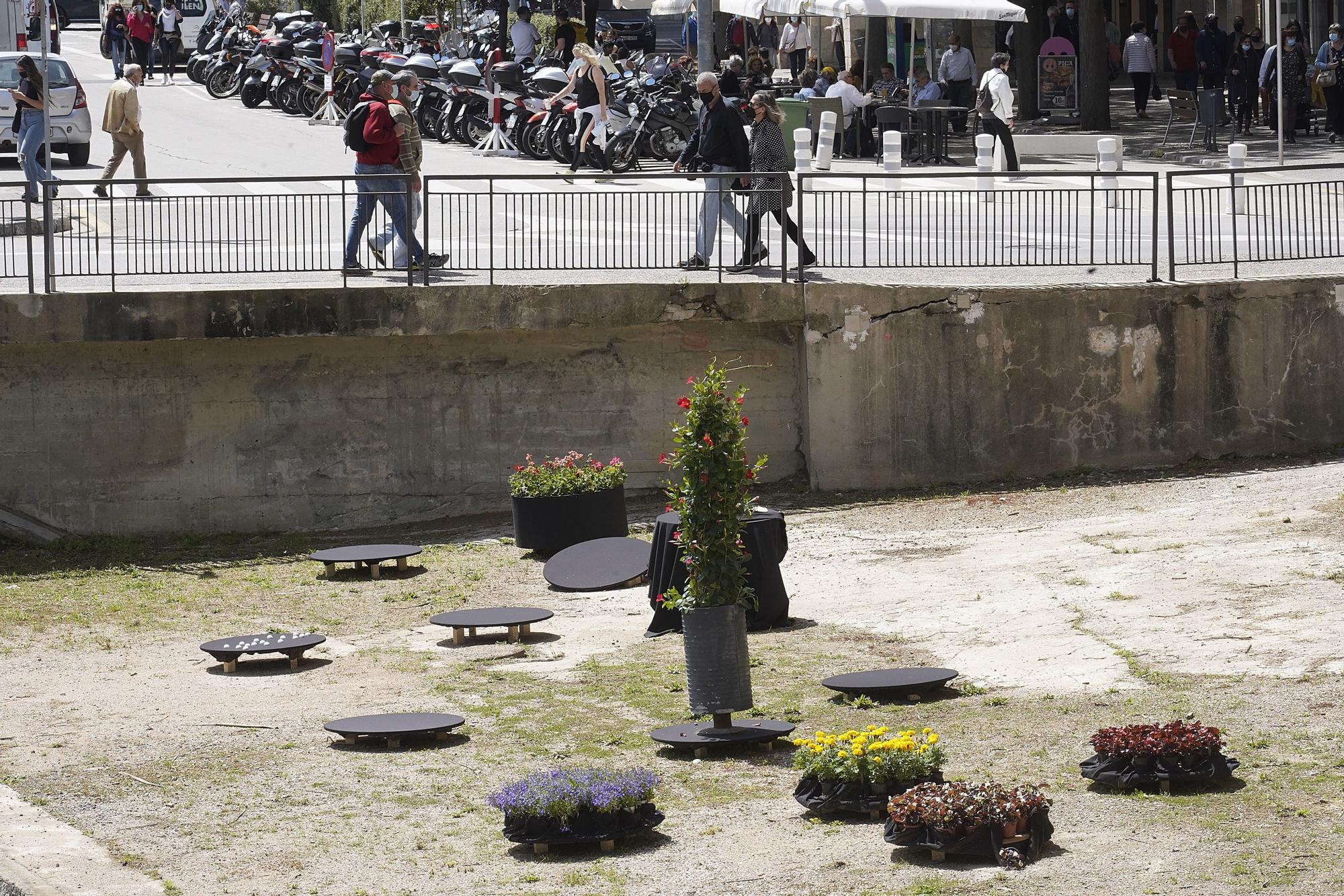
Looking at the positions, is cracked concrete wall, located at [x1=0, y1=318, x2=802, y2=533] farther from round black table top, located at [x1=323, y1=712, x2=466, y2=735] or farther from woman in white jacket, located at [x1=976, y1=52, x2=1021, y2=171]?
woman in white jacket, located at [x1=976, y1=52, x2=1021, y2=171]

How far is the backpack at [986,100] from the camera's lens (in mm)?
25125

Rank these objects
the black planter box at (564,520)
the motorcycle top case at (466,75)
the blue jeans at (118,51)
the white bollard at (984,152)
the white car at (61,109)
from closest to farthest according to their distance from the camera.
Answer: the black planter box at (564,520)
the white bollard at (984,152)
the white car at (61,109)
the motorcycle top case at (466,75)
the blue jeans at (118,51)

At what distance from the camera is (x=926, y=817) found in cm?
783

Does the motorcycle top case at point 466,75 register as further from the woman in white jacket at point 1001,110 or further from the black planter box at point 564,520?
the black planter box at point 564,520

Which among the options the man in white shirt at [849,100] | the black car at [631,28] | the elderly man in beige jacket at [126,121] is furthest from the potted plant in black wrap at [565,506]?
the black car at [631,28]

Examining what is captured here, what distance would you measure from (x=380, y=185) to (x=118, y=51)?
27.6m

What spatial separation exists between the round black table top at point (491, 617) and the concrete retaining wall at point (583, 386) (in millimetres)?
4269

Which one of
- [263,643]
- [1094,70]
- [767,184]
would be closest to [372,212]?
[767,184]

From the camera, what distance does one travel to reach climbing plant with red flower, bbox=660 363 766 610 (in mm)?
10055

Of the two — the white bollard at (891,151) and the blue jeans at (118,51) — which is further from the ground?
the blue jeans at (118,51)

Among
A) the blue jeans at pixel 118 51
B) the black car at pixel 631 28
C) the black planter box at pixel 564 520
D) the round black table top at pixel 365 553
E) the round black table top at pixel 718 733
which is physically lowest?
the round black table top at pixel 718 733

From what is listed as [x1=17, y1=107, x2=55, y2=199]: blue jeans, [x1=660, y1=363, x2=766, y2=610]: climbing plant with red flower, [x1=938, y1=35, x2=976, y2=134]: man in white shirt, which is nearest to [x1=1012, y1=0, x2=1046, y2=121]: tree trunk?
[x1=938, y1=35, x2=976, y2=134]: man in white shirt

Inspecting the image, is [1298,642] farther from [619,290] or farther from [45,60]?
[45,60]

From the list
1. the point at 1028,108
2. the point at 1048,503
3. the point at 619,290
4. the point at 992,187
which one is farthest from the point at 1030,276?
the point at 1028,108
